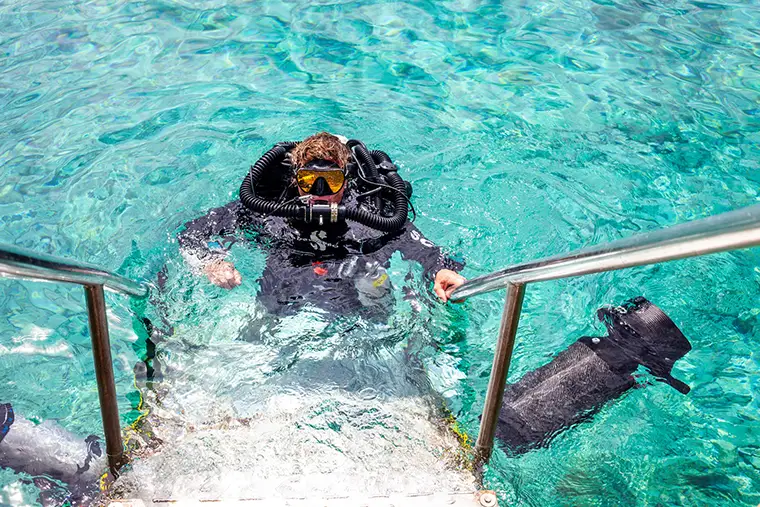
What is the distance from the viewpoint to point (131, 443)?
2227 millimetres

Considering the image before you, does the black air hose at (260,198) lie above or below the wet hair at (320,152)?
below

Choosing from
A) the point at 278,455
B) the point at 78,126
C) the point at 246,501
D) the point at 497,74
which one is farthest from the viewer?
the point at 497,74

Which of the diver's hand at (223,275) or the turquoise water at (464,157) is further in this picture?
the diver's hand at (223,275)

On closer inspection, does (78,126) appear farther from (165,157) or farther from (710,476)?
(710,476)

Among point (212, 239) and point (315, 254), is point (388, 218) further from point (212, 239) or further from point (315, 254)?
point (212, 239)

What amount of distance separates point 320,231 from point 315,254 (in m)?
0.13

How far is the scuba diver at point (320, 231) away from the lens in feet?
11.1

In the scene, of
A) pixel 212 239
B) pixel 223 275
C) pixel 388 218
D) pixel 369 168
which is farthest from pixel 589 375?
pixel 212 239

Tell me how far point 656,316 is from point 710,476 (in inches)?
29.6

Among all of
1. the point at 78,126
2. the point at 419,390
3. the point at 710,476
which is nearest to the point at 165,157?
the point at 78,126

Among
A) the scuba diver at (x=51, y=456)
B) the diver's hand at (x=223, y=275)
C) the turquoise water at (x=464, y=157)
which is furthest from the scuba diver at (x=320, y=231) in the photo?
the scuba diver at (x=51, y=456)

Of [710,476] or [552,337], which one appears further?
[552,337]

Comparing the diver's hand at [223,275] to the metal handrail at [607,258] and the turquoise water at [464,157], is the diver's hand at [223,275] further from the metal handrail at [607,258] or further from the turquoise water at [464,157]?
the metal handrail at [607,258]

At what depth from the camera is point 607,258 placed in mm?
1331
